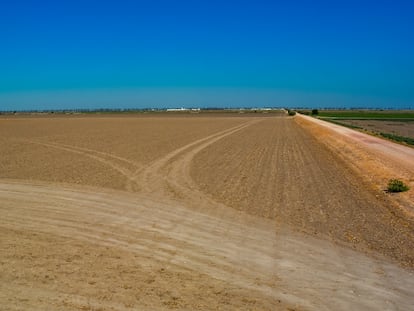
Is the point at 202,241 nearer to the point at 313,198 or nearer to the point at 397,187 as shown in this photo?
the point at 313,198

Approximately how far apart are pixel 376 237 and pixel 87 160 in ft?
48.4

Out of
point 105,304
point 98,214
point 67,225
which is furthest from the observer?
point 98,214

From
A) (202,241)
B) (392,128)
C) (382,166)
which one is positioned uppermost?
(202,241)

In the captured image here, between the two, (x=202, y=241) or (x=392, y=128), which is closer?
(x=202, y=241)

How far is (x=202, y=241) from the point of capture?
871 cm

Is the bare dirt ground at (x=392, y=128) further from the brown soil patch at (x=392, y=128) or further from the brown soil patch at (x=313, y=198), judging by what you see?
the brown soil patch at (x=313, y=198)

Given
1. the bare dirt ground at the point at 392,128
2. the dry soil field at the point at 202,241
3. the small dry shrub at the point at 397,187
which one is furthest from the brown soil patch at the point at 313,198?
the bare dirt ground at the point at 392,128

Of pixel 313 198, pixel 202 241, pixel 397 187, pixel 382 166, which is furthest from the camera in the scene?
pixel 382 166

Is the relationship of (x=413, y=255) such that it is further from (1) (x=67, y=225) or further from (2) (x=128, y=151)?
(2) (x=128, y=151)

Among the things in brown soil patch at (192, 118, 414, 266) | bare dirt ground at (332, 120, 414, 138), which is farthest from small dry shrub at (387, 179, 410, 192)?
bare dirt ground at (332, 120, 414, 138)

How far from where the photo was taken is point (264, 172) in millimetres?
18031

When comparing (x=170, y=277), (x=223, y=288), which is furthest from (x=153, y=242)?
(x=223, y=288)

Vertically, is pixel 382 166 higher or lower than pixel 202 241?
lower

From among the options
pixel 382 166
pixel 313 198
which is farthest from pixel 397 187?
pixel 382 166
